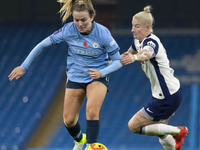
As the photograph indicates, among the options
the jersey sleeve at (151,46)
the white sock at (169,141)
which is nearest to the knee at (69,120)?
the white sock at (169,141)

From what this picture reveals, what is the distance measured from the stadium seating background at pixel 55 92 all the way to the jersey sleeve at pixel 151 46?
5.21m

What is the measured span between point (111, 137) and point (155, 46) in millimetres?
5543

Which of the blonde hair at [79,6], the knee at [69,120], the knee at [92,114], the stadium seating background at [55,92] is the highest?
the blonde hair at [79,6]

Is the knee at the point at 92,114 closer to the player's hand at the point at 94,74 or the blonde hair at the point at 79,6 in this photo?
the player's hand at the point at 94,74

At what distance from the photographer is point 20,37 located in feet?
39.7

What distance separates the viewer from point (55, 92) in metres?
11.3

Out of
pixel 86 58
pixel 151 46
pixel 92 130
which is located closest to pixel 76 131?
pixel 92 130

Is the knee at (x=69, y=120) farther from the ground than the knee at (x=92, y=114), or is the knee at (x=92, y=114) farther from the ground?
the knee at (x=92, y=114)

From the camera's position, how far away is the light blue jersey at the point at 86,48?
205 inches

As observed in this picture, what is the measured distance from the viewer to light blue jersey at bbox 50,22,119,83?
521cm

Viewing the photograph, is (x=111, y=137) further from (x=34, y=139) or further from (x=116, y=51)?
(x=116, y=51)

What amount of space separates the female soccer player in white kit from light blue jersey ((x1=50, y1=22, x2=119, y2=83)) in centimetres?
25

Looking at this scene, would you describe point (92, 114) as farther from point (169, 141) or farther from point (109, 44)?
point (169, 141)

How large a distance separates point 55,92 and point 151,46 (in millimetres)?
6397
